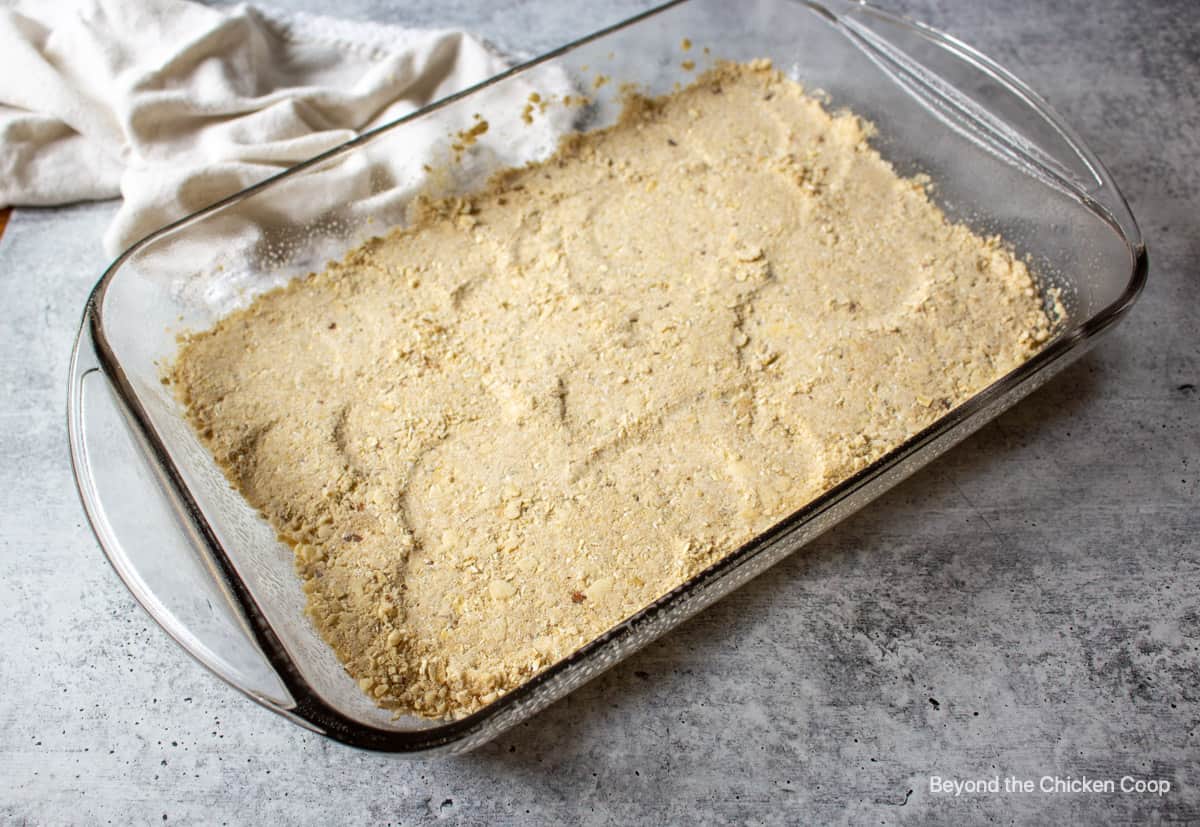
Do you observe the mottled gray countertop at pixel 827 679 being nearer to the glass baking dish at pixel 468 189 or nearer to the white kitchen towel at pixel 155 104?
the glass baking dish at pixel 468 189

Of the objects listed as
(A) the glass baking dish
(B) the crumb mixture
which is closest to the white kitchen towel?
(A) the glass baking dish

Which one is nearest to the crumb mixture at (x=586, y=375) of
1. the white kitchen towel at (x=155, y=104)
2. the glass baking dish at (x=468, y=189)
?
the glass baking dish at (x=468, y=189)

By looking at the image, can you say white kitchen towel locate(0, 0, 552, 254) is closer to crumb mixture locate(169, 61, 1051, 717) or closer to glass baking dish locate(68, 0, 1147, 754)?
glass baking dish locate(68, 0, 1147, 754)

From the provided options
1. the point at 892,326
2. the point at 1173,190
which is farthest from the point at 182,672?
the point at 1173,190

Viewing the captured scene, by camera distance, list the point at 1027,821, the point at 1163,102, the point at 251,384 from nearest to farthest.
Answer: the point at 1027,821
the point at 251,384
the point at 1163,102

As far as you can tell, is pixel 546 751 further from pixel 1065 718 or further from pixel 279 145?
pixel 279 145
